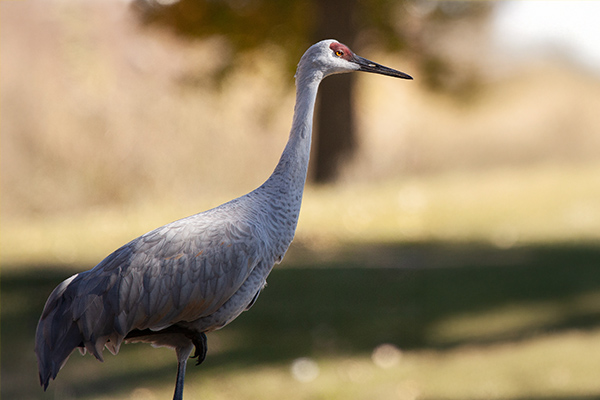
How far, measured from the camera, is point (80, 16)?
46.2 feet

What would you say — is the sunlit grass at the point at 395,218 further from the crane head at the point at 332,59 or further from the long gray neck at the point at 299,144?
the crane head at the point at 332,59

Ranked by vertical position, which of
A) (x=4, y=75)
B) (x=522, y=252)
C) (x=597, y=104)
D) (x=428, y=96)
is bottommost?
(x=522, y=252)

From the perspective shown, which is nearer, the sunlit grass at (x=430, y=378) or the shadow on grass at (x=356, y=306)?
the sunlit grass at (x=430, y=378)

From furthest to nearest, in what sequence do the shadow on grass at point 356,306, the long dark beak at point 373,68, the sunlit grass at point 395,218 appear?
1. the sunlit grass at point 395,218
2. the shadow on grass at point 356,306
3. the long dark beak at point 373,68

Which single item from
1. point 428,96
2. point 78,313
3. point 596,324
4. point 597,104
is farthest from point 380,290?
point 597,104

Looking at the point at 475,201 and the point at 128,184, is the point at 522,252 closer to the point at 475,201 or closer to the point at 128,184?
the point at 475,201

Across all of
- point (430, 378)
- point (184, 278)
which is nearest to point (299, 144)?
point (184, 278)

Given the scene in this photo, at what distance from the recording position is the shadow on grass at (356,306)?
20.5 ft

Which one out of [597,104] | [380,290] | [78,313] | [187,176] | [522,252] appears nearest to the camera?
[78,313]

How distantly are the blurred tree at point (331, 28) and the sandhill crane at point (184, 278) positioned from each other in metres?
9.08

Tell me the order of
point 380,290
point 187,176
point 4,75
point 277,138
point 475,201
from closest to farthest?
point 380,290 < point 475,201 < point 4,75 < point 187,176 < point 277,138

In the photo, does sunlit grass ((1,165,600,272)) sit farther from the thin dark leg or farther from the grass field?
the thin dark leg

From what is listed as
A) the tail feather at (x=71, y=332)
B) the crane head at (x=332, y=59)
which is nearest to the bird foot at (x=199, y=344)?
the tail feather at (x=71, y=332)

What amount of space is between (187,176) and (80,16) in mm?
3352
